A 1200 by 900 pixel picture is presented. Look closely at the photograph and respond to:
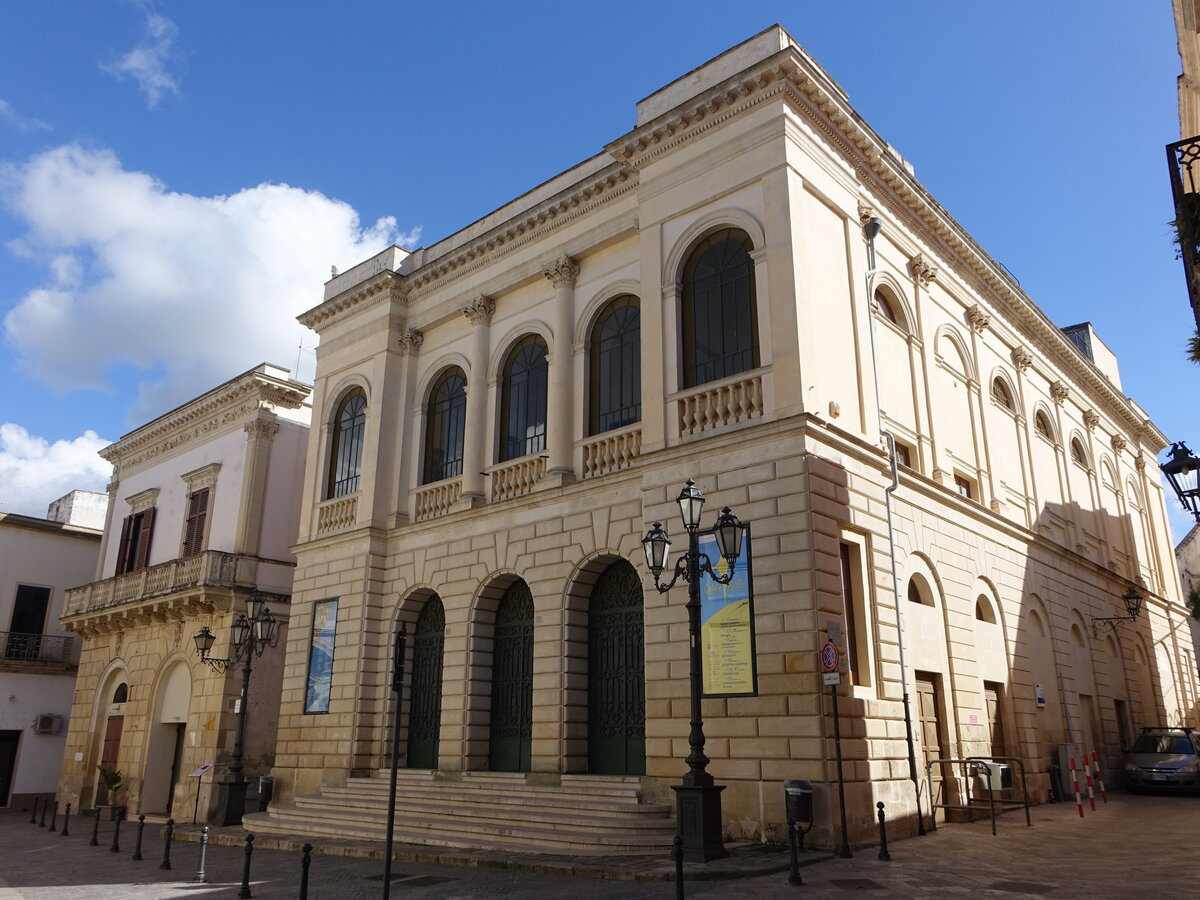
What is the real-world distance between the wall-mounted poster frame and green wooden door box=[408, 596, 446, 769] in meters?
1.95

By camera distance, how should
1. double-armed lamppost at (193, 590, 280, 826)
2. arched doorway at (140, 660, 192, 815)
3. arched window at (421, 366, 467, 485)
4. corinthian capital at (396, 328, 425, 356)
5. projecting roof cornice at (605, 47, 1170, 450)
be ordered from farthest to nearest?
arched doorway at (140, 660, 192, 815) < corinthian capital at (396, 328, 425, 356) < arched window at (421, 366, 467, 485) < double-armed lamppost at (193, 590, 280, 826) < projecting roof cornice at (605, 47, 1170, 450)

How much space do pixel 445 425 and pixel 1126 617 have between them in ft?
63.1

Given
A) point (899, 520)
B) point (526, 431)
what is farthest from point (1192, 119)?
point (526, 431)

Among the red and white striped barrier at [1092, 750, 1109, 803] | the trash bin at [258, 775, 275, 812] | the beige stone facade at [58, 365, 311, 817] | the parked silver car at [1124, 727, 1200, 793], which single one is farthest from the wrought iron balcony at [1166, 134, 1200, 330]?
the beige stone facade at [58, 365, 311, 817]

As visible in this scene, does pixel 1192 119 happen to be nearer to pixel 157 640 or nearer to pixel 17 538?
pixel 157 640

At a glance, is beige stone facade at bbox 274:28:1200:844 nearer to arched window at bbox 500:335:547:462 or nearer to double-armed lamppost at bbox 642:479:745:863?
arched window at bbox 500:335:547:462

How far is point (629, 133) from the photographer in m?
17.8

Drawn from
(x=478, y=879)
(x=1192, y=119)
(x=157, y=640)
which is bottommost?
(x=478, y=879)

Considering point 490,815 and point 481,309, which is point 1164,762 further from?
point 481,309

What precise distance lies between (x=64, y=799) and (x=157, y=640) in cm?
Answer: 647

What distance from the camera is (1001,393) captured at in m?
23.8

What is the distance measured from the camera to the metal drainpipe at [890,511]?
14867 millimetres

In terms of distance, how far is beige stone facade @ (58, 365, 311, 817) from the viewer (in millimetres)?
24281

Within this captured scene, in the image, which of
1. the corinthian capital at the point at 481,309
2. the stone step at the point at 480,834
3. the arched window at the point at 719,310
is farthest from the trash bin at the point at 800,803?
the corinthian capital at the point at 481,309
